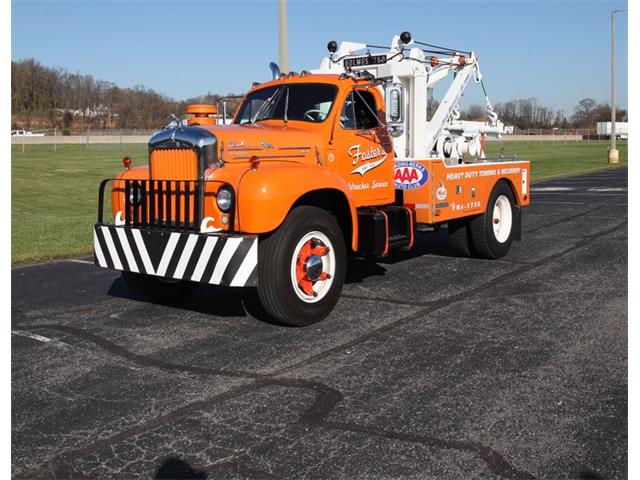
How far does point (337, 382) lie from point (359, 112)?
4001 millimetres

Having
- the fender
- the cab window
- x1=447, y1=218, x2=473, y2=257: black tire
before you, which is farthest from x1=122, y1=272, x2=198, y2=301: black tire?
x1=447, y1=218, x2=473, y2=257: black tire

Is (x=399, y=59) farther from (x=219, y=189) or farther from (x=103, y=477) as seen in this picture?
(x=103, y=477)

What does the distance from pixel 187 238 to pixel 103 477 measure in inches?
117

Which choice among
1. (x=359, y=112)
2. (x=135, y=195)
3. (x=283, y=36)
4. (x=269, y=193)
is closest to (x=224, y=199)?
(x=269, y=193)

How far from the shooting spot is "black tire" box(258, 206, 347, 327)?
21.0 ft

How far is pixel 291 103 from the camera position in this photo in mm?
8039

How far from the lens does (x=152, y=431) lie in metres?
4.31

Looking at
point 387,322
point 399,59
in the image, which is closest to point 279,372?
point 387,322

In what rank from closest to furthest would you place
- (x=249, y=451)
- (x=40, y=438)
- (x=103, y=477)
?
(x=103, y=477) < (x=249, y=451) < (x=40, y=438)

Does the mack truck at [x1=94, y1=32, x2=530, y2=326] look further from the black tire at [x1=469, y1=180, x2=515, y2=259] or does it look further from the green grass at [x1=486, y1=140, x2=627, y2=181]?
the green grass at [x1=486, y1=140, x2=627, y2=181]

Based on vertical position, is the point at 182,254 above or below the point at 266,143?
below

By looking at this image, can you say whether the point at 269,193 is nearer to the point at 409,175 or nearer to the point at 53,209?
the point at 409,175

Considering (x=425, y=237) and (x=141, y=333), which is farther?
(x=425, y=237)

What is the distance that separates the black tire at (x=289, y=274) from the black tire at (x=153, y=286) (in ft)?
5.72
